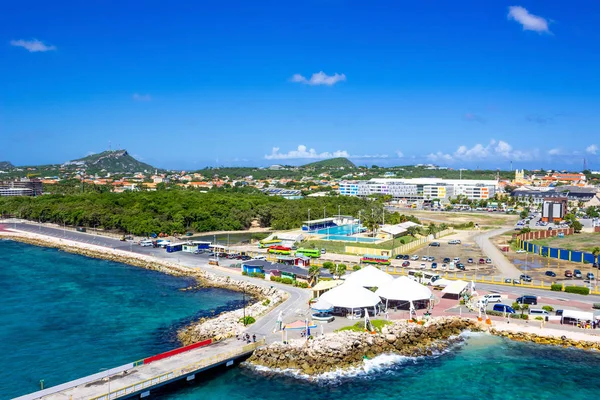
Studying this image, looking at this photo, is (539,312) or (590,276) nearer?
(539,312)

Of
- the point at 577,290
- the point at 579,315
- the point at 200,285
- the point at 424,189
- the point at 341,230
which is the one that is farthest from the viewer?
the point at 424,189

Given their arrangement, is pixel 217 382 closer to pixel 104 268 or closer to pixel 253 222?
pixel 104 268

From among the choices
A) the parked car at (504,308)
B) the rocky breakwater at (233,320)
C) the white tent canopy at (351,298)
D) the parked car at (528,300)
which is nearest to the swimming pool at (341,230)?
the rocky breakwater at (233,320)

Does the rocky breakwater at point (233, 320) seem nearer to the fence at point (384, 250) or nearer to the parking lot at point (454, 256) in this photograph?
the parking lot at point (454, 256)

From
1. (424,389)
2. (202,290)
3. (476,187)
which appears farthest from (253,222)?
(476,187)

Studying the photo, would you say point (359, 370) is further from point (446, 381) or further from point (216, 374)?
point (216, 374)

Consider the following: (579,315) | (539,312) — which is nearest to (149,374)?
(539,312)
